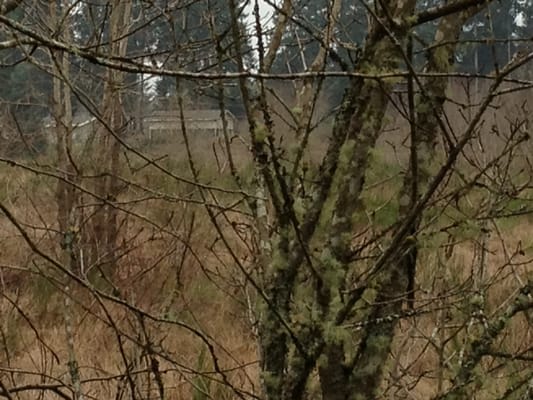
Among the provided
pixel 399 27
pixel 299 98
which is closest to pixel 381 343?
pixel 399 27

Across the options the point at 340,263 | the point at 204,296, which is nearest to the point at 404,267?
the point at 340,263

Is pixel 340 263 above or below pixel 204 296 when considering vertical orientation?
above

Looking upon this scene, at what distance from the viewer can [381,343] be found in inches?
76.2

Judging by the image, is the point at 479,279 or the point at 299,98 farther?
the point at 479,279

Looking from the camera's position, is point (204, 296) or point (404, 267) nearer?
point (404, 267)

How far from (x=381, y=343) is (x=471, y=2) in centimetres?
76

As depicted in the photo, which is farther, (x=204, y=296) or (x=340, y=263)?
(x=204, y=296)

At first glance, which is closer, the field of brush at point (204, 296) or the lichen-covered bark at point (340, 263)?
the lichen-covered bark at point (340, 263)

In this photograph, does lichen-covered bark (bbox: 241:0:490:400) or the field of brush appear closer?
lichen-covered bark (bbox: 241:0:490:400)

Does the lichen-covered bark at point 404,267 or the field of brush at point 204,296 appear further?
the field of brush at point 204,296

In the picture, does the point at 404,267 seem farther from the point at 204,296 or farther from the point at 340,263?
the point at 204,296

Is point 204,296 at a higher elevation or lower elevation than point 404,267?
lower

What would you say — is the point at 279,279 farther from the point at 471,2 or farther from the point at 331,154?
the point at 471,2

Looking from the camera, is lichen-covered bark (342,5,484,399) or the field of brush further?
the field of brush
